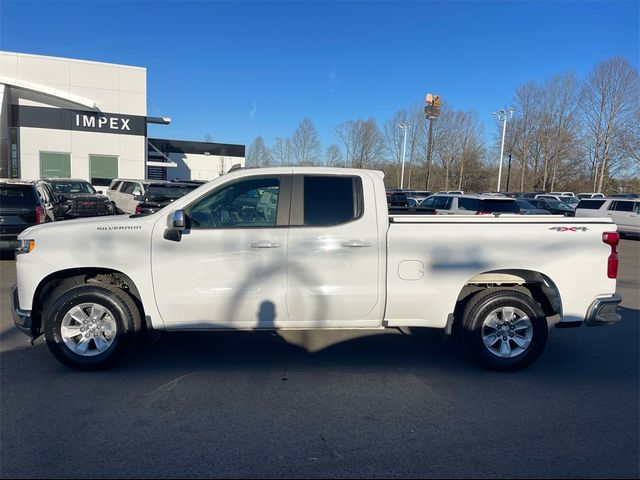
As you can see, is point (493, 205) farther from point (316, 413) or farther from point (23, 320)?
point (23, 320)

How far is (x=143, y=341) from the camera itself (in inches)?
216

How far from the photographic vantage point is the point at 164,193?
50.5ft

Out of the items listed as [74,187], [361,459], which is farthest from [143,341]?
[74,187]

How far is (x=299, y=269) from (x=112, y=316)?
1870mm

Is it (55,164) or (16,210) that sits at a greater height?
(55,164)

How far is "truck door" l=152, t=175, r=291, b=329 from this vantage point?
4.46 metres

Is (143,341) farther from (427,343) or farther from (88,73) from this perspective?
(88,73)

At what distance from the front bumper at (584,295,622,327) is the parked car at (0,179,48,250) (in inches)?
407

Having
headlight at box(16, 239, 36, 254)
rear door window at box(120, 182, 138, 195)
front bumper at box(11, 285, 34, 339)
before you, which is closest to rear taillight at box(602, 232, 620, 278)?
headlight at box(16, 239, 36, 254)

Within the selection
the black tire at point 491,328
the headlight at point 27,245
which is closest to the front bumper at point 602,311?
the black tire at point 491,328

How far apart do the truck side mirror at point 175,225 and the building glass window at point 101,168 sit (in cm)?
2820

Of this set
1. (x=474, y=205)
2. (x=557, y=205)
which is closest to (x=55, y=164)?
(x=474, y=205)

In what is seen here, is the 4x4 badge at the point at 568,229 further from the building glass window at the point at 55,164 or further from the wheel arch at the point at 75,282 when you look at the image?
the building glass window at the point at 55,164

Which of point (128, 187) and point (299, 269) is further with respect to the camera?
point (128, 187)
